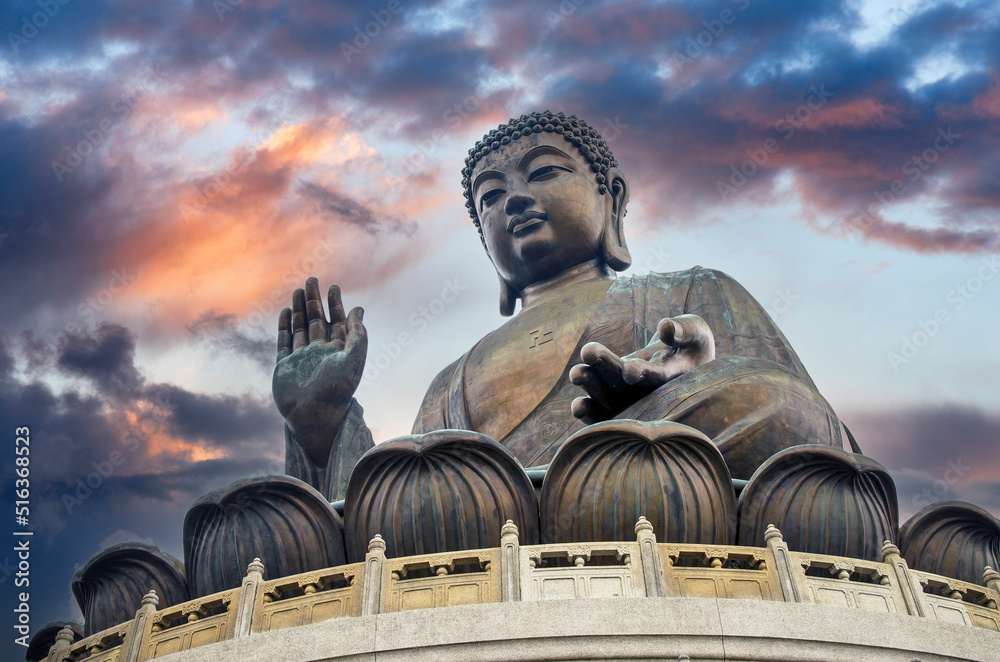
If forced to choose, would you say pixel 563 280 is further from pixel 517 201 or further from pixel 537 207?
pixel 517 201

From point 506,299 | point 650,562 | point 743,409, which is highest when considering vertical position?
point 506,299

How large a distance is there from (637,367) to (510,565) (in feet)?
7.66

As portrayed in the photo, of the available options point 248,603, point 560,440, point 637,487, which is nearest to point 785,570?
point 637,487

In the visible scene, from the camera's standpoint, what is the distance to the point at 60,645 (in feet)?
20.2

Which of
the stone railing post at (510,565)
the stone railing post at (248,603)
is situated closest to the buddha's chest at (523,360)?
the stone railing post at (510,565)

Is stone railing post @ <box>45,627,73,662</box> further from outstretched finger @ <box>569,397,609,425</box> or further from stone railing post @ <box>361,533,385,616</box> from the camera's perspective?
Result: outstretched finger @ <box>569,397,609,425</box>

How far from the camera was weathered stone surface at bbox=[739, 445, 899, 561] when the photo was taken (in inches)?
250

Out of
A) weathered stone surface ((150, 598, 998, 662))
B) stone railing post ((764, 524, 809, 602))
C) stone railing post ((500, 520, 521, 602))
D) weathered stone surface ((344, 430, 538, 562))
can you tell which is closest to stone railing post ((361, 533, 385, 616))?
weathered stone surface ((150, 598, 998, 662))

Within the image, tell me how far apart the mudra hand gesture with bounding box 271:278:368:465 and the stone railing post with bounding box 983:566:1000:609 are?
4690 millimetres

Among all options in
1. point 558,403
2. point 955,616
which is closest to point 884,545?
point 955,616

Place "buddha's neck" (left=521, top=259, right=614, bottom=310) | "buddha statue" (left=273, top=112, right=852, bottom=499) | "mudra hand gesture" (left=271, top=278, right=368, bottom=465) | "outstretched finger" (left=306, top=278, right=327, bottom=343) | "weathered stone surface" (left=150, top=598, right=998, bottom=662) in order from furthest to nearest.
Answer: "buddha's neck" (left=521, top=259, right=614, bottom=310) < "outstretched finger" (left=306, top=278, right=327, bottom=343) < "mudra hand gesture" (left=271, top=278, right=368, bottom=465) < "buddha statue" (left=273, top=112, right=852, bottom=499) < "weathered stone surface" (left=150, top=598, right=998, bottom=662)

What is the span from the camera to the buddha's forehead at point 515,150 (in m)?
11.2

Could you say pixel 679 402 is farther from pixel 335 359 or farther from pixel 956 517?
pixel 335 359

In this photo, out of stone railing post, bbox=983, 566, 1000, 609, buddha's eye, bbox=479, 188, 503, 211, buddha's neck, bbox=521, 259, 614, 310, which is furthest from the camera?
buddha's eye, bbox=479, 188, 503, 211
